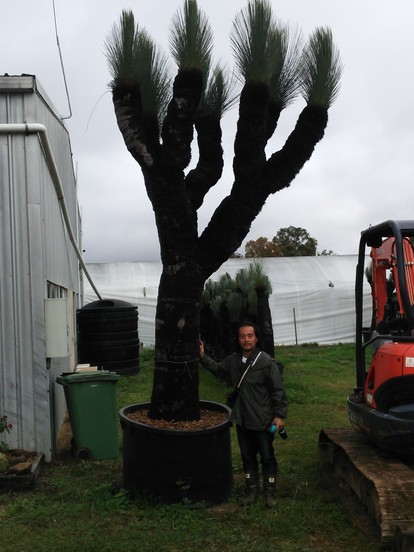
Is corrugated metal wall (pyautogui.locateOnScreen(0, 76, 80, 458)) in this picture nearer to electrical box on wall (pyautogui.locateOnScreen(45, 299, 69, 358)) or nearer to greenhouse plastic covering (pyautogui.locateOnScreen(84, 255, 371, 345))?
electrical box on wall (pyautogui.locateOnScreen(45, 299, 69, 358))

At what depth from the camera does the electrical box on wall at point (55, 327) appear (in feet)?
24.0

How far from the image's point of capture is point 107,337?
568 inches

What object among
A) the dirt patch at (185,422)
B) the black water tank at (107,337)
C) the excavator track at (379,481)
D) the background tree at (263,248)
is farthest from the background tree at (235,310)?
the background tree at (263,248)

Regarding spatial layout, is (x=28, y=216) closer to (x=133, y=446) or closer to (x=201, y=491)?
(x=133, y=446)

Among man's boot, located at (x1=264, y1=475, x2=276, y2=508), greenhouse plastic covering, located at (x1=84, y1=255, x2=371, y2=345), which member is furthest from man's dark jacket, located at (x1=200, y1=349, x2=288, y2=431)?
greenhouse plastic covering, located at (x1=84, y1=255, x2=371, y2=345)

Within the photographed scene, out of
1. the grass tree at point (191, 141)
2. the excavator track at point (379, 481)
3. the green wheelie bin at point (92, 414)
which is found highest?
the grass tree at point (191, 141)

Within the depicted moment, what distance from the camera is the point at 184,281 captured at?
243 inches

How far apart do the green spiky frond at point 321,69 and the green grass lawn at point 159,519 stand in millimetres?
3663

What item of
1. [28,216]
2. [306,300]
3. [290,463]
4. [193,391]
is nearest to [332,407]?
[290,463]

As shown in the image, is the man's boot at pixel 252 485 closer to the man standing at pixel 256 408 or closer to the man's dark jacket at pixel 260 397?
the man standing at pixel 256 408

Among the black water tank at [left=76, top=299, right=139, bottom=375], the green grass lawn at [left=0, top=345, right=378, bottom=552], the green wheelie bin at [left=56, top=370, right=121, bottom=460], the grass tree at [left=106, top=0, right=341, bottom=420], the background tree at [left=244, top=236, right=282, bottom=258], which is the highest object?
the background tree at [left=244, top=236, right=282, bottom=258]

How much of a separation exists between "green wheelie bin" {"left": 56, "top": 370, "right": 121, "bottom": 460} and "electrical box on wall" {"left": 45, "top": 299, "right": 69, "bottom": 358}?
50 centimetres

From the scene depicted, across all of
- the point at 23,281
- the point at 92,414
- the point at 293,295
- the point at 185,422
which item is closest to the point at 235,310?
the point at 92,414

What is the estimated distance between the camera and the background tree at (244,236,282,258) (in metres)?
47.1
